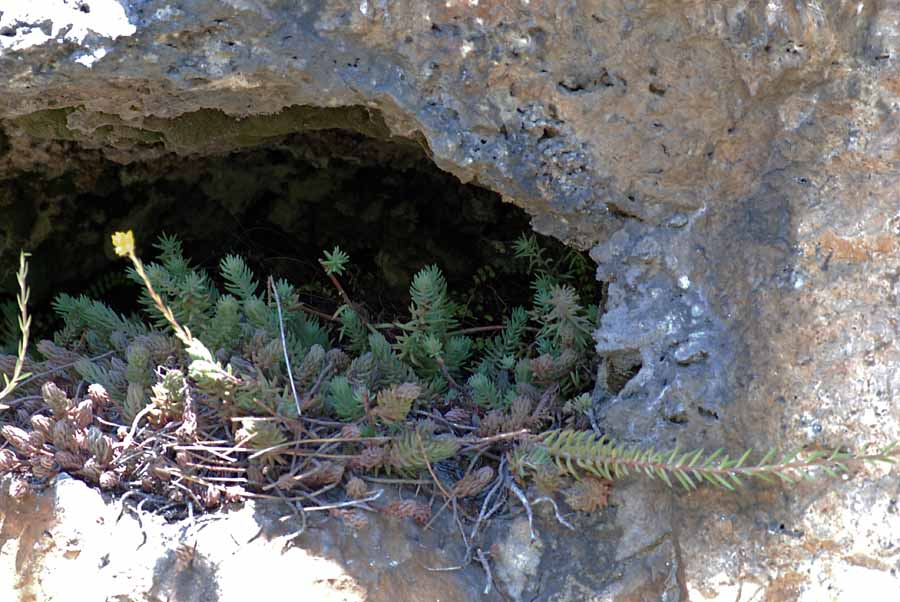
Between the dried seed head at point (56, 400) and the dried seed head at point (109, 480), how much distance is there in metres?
0.22

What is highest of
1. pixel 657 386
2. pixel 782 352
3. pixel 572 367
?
pixel 782 352

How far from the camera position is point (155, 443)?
2.13 meters

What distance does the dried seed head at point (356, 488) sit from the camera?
79.3 inches

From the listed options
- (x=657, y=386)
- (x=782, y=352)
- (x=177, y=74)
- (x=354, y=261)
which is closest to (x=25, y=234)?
(x=354, y=261)

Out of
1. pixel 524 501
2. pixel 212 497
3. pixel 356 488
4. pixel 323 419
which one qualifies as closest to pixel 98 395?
pixel 212 497

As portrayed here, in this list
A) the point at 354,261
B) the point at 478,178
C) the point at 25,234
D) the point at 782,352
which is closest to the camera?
the point at 782,352

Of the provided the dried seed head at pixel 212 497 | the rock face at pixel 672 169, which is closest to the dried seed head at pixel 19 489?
the dried seed head at pixel 212 497

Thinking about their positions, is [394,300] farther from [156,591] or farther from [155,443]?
[156,591]

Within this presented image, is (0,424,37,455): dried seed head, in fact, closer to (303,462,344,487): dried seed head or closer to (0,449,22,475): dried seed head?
(0,449,22,475): dried seed head

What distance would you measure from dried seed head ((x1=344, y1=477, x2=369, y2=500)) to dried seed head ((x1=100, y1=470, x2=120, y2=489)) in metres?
0.52

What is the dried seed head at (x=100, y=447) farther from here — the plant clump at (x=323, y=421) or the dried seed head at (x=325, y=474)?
the dried seed head at (x=325, y=474)

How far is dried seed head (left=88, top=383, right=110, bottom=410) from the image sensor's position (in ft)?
7.29

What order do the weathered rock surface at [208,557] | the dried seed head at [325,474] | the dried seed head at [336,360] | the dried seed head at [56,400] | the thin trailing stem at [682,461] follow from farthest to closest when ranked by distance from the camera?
1. the dried seed head at [336,360]
2. the dried seed head at [56,400]
3. the dried seed head at [325,474]
4. the weathered rock surface at [208,557]
5. the thin trailing stem at [682,461]

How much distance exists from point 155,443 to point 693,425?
3.99 ft
